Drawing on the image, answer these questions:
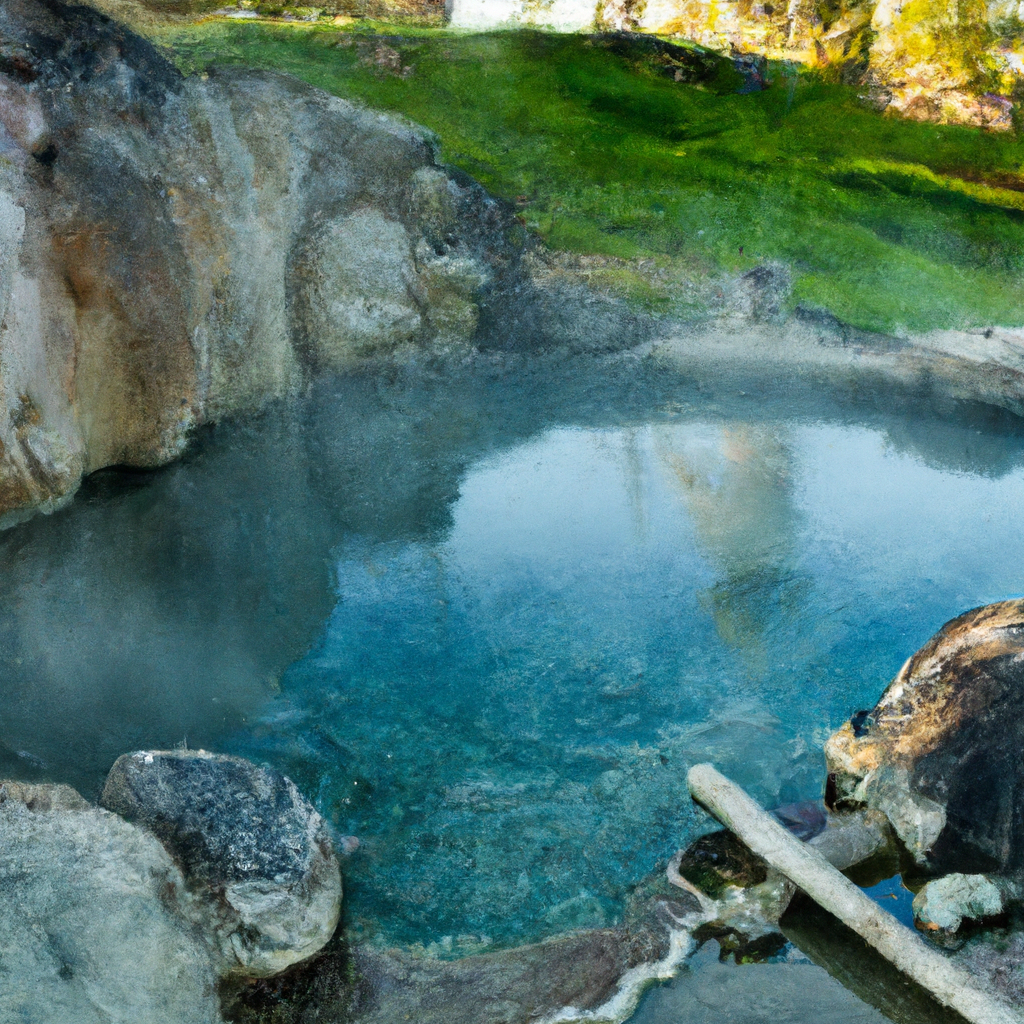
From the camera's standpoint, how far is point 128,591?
535 cm

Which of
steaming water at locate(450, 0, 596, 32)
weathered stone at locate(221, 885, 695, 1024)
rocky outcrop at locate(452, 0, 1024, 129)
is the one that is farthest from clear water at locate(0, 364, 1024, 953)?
steaming water at locate(450, 0, 596, 32)

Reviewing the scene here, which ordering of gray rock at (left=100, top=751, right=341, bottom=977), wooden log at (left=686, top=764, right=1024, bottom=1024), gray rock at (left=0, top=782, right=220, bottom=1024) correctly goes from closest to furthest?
gray rock at (left=0, top=782, right=220, bottom=1024) → wooden log at (left=686, top=764, right=1024, bottom=1024) → gray rock at (left=100, top=751, right=341, bottom=977)

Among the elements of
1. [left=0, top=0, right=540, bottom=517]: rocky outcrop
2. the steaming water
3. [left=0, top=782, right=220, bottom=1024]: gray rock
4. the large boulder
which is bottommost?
[left=0, top=782, right=220, bottom=1024]: gray rock

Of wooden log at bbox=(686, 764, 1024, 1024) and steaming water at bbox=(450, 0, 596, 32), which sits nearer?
wooden log at bbox=(686, 764, 1024, 1024)

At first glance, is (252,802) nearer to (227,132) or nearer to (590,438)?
(590,438)

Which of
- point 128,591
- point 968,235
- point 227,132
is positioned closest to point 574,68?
point 227,132

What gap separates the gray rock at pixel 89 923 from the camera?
3.63 meters

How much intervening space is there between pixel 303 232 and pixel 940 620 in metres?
4.22

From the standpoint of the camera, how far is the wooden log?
4000 millimetres

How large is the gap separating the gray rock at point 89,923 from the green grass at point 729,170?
3.97m

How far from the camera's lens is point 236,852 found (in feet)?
13.9

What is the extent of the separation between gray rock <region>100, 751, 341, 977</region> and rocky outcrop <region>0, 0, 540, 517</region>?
1.70 m

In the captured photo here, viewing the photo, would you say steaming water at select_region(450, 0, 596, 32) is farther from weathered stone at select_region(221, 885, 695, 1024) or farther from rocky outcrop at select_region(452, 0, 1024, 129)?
weathered stone at select_region(221, 885, 695, 1024)

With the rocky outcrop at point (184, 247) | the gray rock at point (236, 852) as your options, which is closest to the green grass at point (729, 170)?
the rocky outcrop at point (184, 247)
